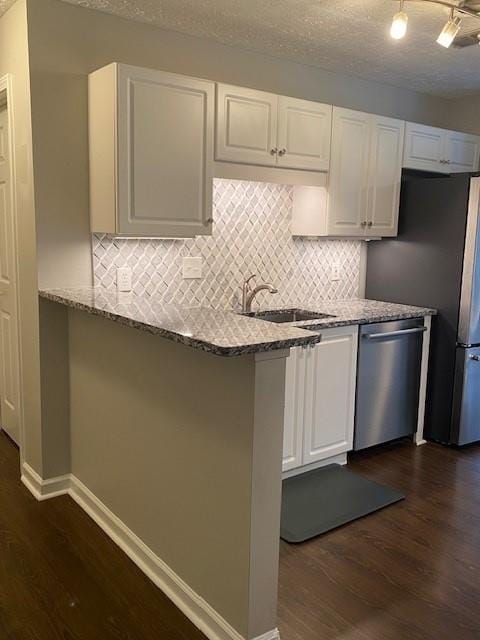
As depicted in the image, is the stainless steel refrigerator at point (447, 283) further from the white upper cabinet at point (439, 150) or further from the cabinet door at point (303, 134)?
the cabinet door at point (303, 134)

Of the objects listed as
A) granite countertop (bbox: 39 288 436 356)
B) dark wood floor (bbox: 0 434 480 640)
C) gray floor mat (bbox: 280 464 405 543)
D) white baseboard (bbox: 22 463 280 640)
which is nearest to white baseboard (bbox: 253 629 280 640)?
white baseboard (bbox: 22 463 280 640)

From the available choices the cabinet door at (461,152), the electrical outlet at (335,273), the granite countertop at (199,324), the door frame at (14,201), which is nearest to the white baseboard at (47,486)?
the door frame at (14,201)

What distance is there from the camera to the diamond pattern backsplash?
3.11m

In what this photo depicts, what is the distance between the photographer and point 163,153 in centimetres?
272

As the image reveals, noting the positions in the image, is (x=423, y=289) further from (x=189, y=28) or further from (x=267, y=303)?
(x=189, y=28)

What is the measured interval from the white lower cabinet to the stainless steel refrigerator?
0.76m

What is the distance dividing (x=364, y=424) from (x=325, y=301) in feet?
3.12

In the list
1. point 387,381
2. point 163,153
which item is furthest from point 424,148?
point 163,153

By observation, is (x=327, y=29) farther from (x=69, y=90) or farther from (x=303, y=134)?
(x=69, y=90)

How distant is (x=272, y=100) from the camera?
3084 millimetres

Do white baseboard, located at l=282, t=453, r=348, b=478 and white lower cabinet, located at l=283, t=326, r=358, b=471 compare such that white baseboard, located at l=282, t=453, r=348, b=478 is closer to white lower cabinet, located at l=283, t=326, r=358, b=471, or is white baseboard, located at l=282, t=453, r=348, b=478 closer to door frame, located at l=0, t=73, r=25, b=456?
white lower cabinet, located at l=283, t=326, r=358, b=471

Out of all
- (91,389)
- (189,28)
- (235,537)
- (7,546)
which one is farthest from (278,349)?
(189,28)

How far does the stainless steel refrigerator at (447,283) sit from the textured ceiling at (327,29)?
2.40 ft

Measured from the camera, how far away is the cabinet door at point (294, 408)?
119 inches
